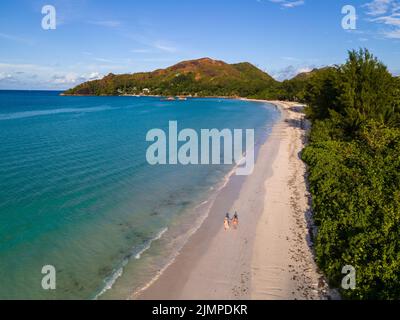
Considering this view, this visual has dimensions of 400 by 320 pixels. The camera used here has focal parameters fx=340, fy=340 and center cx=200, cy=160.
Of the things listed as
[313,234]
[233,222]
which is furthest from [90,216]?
[313,234]

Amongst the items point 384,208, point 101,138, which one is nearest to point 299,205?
point 384,208

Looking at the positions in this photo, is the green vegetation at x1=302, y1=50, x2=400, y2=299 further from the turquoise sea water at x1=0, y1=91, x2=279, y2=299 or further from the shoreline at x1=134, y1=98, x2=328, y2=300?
the turquoise sea water at x1=0, y1=91, x2=279, y2=299

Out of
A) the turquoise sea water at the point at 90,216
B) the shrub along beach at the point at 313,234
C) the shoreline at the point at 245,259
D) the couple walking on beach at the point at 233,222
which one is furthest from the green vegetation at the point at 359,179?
the turquoise sea water at the point at 90,216

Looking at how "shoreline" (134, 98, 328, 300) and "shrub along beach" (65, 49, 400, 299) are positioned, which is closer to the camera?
"shrub along beach" (65, 49, 400, 299)

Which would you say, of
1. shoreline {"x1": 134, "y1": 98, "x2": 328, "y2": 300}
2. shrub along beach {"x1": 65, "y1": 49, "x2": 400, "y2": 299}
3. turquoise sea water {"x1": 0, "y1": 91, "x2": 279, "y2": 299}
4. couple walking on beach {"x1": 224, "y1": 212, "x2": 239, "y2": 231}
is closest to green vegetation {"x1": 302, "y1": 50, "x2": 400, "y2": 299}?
shrub along beach {"x1": 65, "y1": 49, "x2": 400, "y2": 299}

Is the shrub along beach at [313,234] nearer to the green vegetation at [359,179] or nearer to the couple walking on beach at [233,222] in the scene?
the green vegetation at [359,179]

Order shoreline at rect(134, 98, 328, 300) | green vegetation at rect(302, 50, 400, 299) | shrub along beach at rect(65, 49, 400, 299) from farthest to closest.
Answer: shoreline at rect(134, 98, 328, 300)
shrub along beach at rect(65, 49, 400, 299)
green vegetation at rect(302, 50, 400, 299)

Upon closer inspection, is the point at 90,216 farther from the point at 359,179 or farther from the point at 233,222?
the point at 359,179
